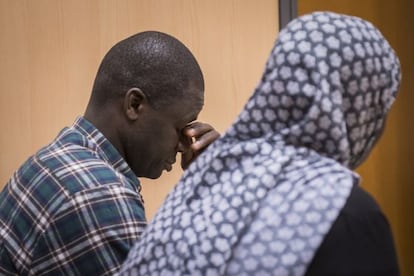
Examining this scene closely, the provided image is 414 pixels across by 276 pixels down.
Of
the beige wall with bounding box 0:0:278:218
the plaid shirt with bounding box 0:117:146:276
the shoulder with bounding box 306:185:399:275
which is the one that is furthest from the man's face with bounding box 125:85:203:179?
the beige wall with bounding box 0:0:278:218

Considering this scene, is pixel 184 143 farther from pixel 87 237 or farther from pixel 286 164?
pixel 286 164

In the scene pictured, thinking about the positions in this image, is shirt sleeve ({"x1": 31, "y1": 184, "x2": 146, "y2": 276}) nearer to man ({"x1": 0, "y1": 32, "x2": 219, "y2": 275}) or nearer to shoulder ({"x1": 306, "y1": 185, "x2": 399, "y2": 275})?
Result: man ({"x1": 0, "y1": 32, "x2": 219, "y2": 275})

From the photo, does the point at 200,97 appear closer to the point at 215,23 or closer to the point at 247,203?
the point at 247,203

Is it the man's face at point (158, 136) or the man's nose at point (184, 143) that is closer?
the man's face at point (158, 136)

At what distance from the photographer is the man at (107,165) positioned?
1.30 metres

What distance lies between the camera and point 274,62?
38.1 inches

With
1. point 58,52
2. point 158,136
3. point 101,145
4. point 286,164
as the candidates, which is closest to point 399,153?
point 58,52

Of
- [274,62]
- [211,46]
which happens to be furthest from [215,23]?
[274,62]

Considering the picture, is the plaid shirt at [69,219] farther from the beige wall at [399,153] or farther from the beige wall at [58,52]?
the beige wall at [399,153]

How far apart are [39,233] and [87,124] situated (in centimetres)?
29

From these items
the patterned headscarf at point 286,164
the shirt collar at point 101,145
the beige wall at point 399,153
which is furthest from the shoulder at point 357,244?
the beige wall at point 399,153

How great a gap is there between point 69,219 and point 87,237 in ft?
0.15

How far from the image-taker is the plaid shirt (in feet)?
4.24

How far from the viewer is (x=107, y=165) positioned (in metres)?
1.40
